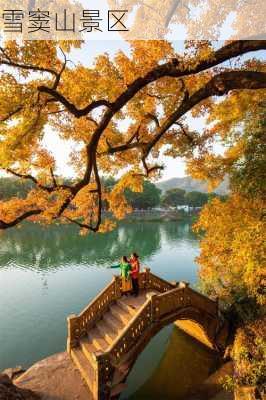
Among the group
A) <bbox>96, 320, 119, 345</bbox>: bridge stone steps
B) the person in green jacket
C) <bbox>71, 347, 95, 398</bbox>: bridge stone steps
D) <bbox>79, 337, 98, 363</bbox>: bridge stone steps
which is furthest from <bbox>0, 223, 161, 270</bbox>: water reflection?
<bbox>71, 347, 95, 398</bbox>: bridge stone steps

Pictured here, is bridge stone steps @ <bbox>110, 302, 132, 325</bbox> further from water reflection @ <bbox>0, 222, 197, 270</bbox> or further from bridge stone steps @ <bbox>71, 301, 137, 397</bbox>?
water reflection @ <bbox>0, 222, 197, 270</bbox>

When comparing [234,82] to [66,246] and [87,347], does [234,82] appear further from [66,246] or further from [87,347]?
[66,246]

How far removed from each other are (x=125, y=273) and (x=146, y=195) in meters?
85.5

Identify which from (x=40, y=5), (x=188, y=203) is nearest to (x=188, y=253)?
(x=40, y=5)

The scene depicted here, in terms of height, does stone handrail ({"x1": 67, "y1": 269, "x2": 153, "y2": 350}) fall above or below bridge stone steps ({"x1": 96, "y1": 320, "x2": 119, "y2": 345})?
above

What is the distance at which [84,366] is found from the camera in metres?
10.4

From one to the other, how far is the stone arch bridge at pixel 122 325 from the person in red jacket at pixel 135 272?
42cm

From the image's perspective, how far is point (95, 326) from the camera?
12258mm

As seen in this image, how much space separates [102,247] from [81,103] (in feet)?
120

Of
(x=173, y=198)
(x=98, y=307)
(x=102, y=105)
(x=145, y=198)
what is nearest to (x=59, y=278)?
Answer: (x=98, y=307)

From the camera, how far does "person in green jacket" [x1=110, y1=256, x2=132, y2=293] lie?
12.7m

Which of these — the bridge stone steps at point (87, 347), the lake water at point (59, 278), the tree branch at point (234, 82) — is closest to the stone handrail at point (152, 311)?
the bridge stone steps at point (87, 347)

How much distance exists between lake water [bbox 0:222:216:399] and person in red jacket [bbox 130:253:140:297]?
4110 mm

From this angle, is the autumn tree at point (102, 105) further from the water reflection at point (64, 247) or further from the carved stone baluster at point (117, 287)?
the water reflection at point (64, 247)
